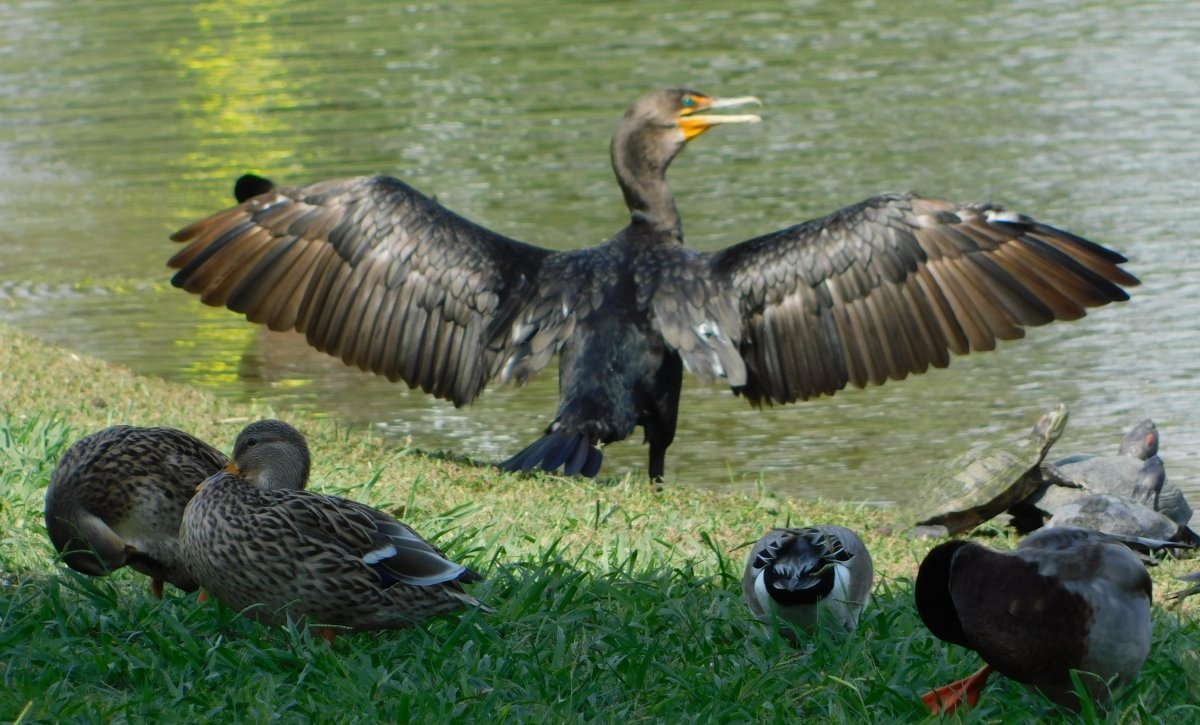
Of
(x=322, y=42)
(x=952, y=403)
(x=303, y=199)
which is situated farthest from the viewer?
(x=322, y=42)

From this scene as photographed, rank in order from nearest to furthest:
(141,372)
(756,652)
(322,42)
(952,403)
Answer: (756,652)
(952,403)
(141,372)
(322,42)

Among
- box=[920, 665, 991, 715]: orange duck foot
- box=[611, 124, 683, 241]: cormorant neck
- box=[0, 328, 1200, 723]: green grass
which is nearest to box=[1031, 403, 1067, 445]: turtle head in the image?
box=[0, 328, 1200, 723]: green grass

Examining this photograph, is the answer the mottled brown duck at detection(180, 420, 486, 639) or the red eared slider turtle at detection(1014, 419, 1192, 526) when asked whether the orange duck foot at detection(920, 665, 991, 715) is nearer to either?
the mottled brown duck at detection(180, 420, 486, 639)

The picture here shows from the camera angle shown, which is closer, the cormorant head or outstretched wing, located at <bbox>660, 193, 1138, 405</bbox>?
outstretched wing, located at <bbox>660, 193, 1138, 405</bbox>

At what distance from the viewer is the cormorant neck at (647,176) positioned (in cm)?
786

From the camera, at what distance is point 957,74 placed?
16.7m

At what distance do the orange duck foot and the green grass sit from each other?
0.15 feet

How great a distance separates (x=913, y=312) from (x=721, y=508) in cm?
132

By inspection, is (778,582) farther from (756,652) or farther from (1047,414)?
(1047,414)

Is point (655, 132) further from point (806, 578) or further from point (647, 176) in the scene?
point (806, 578)

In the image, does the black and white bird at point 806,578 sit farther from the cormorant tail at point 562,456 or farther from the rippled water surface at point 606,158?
the rippled water surface at point 606,158

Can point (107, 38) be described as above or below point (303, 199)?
above

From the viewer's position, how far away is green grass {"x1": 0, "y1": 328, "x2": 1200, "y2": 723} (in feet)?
12.7

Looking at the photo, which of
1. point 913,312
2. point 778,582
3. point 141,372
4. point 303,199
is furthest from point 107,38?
point 778,582
